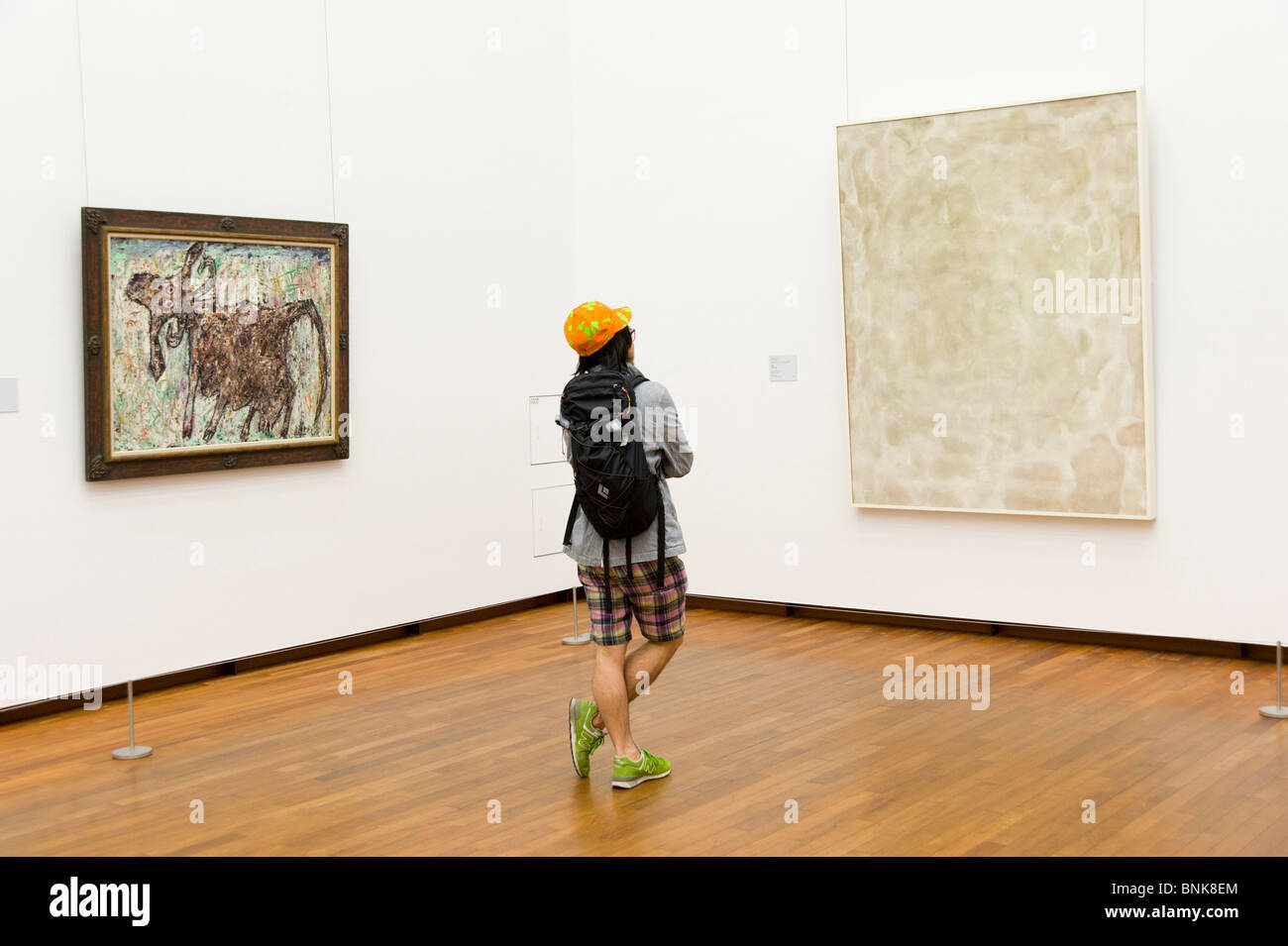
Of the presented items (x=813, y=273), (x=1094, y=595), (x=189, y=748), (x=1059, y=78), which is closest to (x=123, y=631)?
(x=189, y=748)

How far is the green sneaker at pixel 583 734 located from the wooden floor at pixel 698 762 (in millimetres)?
92

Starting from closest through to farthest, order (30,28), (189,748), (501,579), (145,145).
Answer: (189,748), (30,28), (145,145), (501,579)

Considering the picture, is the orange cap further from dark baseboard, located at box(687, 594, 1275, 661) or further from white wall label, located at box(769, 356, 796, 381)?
dark baseboard, located at box(687, 594, 1275, 661)

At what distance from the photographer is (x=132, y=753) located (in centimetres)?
623

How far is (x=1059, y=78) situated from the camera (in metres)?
7.87

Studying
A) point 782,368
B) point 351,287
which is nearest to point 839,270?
point 782,368

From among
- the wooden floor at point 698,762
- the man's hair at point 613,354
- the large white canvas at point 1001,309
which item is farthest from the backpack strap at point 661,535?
the large white canvas at point 1001,309

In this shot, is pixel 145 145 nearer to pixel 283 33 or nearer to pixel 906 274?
pixel 283 33

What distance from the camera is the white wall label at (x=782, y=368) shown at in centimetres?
906

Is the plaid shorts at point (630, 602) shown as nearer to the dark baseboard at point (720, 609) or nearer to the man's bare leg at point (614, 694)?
the man's bare leg at point (614, 694)

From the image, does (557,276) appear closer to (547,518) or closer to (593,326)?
(547,518)

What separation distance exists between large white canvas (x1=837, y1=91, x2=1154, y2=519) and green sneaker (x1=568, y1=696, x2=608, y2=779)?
11.6ft

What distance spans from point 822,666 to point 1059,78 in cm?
361

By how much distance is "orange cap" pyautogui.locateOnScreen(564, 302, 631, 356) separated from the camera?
5363 millimetres
